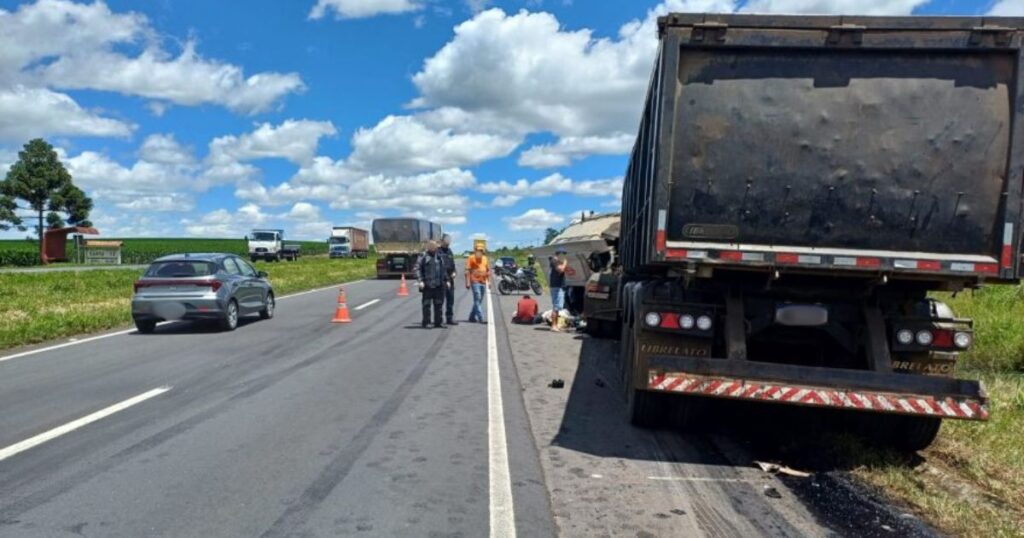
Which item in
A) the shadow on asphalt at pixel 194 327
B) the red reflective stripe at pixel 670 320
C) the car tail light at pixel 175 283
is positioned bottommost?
the shadow on asphalt at pixel 194 327

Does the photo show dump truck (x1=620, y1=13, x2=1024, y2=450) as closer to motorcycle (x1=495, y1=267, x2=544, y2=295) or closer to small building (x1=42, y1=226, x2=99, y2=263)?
motorcycle (x1=495, y1=267, x2=544, y2=295)

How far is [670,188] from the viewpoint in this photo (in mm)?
5941

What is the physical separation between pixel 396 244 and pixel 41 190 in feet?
147

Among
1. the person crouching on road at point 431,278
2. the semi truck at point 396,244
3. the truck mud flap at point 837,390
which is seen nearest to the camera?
the truck mud flap at point 837,390

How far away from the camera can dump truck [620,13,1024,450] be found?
5594 mm

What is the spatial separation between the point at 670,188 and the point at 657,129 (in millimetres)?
559

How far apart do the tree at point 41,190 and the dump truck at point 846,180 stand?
69970 millimetres

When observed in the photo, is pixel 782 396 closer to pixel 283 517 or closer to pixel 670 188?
pixel 670 188

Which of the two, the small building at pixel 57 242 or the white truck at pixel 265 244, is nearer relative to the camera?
the small building at pixel 57 242

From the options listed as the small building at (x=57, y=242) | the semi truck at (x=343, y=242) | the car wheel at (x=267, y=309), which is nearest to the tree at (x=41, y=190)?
the small building at (x=57, y=242)

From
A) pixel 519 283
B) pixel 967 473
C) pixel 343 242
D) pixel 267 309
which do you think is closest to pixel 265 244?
pixel 343 242

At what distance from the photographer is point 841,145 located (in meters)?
5.80

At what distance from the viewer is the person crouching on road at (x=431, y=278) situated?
15.1 m

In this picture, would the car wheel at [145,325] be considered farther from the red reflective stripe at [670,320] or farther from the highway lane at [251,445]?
the red reflective stripe at [670,320]
